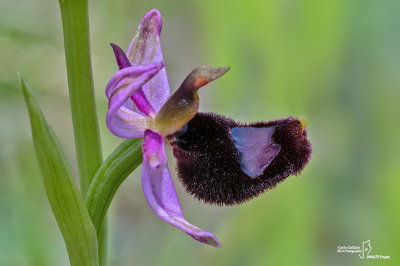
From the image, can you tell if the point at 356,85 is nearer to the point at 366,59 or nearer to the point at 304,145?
the point at 366,59

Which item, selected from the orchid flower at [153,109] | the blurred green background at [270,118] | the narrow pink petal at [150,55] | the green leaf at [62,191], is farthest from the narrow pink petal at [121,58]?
the blurred green background at [270,118]

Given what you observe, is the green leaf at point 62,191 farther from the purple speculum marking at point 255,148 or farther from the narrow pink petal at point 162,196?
the purple speculum marking at point 255,148

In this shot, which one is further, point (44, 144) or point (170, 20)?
point (170, 20)

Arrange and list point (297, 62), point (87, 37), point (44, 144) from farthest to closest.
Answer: point (297, 62) → point (87, 37) → point (44, 144)

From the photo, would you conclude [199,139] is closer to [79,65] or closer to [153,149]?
[153,149]

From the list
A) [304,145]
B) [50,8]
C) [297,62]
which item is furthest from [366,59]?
[304,145]

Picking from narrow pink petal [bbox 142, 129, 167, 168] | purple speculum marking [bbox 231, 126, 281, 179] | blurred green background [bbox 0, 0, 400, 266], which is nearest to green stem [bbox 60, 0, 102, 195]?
narrow pink petal [bbox 142, 129, 167, 168]

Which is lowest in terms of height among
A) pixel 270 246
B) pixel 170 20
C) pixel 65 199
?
pixel 270 246
